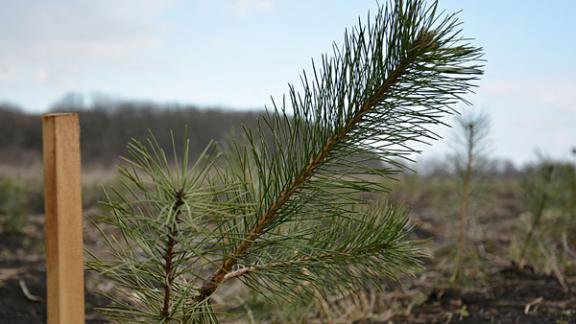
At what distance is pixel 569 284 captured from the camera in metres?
3.40

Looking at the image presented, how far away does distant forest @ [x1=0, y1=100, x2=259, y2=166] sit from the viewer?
35.3 ft

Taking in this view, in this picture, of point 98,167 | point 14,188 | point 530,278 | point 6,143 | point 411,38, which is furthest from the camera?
point 6,143

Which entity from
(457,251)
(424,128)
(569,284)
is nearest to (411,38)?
(424,128)

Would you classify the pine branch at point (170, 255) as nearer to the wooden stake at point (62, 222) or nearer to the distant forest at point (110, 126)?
the wooden stake at point (62, 222)

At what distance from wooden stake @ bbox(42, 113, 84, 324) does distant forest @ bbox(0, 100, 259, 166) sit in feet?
29.8

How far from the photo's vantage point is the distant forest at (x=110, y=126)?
1075 cm

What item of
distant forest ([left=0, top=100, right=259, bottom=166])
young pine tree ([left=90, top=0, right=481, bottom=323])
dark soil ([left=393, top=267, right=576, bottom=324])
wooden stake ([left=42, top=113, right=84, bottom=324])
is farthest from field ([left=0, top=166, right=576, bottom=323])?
distant forest ([left=0, top=100, right=259, bottom=166])

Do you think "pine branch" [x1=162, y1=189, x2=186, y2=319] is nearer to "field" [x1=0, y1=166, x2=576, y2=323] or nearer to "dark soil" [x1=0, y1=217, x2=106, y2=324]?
"field" [x1=0, y1=166, x2=576, y2=323]

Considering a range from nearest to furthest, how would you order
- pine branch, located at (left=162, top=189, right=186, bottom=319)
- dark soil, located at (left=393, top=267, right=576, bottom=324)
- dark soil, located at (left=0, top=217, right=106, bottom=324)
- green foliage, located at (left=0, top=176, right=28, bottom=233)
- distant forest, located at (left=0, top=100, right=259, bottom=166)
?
pine branch, located at (left=162, top=189, right=186, bottom=319), dark soil, located at (left=393, top=267, right=576, bottom=324), dark soil, located at (left=0, top=217, right=106, bottom=324), green foliage, located at (left=0, top=176, right=28, bottom=233), distant forest, located at (left=0, top=100, right=259, bottom=166)

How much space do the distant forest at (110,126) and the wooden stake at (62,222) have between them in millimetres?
9076

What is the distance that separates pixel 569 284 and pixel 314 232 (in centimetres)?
249

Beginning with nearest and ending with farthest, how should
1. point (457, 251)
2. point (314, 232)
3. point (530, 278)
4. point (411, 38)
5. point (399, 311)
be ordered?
point (411, 38) → point (314, 232) → point (399, 311) → point (457, 251) → point (530, 278)

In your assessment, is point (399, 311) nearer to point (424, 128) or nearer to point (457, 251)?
point (457, 251)

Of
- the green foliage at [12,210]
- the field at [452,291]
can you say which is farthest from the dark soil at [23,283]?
the green foliage at [12,210]
